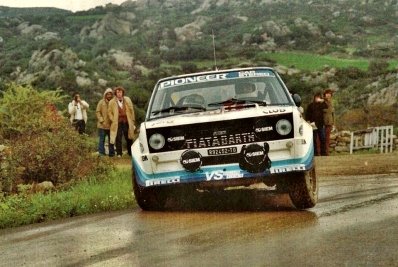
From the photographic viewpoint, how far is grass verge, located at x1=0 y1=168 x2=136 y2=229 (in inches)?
429

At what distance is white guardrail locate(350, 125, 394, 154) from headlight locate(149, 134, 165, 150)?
16501 mm

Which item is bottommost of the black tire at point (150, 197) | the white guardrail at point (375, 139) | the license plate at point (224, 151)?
the white guardrail at point (375, 139)

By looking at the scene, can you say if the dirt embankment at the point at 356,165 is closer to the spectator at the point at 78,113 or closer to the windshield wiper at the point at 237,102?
the spectator at the point at 78,113

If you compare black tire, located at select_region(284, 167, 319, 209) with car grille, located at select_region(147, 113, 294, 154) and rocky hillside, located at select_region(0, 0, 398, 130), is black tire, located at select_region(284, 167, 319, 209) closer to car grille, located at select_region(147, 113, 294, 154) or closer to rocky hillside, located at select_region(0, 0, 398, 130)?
car grille, located at select_region(147, 113, 294, 154)

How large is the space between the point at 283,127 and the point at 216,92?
135 centimetres

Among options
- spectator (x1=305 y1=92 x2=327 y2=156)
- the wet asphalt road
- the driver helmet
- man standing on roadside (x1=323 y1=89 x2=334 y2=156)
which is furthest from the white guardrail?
the driver helmet

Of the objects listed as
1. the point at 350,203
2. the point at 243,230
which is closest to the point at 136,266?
the point at 243,230

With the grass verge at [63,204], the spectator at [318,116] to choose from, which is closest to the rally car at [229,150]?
the grass verge at [63,204]

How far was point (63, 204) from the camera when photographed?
11.4 metres

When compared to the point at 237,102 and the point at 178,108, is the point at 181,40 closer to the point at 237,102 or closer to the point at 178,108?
the point at 178,108

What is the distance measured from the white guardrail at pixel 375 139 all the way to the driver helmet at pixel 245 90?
1532cm

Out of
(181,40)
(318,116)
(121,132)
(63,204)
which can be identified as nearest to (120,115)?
(121,132)

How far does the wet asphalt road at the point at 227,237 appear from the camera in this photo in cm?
673

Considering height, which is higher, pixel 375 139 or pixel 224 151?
pixel 224 151
